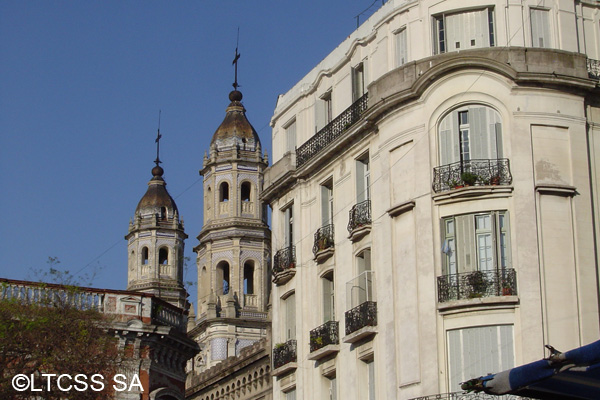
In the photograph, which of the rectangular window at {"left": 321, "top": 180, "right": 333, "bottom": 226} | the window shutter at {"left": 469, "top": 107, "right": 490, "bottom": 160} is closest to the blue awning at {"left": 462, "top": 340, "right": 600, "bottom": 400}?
the window shutter at {"left": 469, "top": 107, "right": 490, "bottom": 160}

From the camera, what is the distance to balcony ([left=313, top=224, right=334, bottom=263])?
38.8 m

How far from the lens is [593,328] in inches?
1289

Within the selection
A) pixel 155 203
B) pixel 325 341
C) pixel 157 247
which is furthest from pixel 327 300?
pixel 155 203

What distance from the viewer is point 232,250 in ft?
262

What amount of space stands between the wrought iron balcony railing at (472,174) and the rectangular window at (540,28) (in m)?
4.03

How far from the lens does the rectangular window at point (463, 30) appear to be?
3534cm

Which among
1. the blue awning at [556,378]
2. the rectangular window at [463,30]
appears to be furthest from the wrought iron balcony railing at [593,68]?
the blue awning at [556,378]

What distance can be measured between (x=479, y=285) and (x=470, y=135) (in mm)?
4593

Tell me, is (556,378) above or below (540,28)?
below

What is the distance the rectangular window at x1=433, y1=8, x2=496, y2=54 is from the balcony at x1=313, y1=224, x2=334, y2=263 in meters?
7.17

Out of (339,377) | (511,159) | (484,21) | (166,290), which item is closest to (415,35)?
(484,21)

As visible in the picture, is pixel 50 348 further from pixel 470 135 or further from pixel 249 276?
pixel 249 276

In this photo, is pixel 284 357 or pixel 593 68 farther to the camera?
pixel 284 357

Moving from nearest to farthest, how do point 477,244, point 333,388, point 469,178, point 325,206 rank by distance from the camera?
point 477,244 → point 469,178 → point 333,388 → point 325,206
